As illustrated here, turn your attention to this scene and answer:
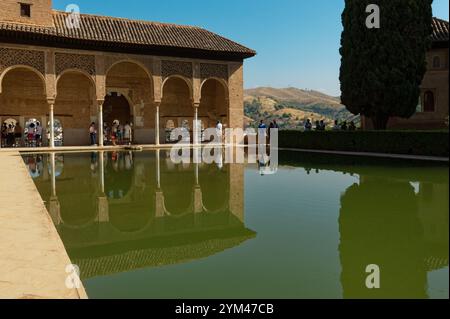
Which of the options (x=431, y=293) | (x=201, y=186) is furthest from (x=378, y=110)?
(x=431, y=293)

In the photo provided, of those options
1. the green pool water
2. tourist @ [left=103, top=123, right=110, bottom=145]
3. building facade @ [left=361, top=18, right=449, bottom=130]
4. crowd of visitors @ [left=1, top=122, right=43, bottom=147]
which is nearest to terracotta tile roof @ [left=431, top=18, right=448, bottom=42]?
building facade @ [left=361, top=18, right=449, bottom=130]

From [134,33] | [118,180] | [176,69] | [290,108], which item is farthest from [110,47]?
[290,108]

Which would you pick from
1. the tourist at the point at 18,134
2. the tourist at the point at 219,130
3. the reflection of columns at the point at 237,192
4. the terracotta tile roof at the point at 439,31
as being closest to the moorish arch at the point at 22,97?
the tourist at the point at 18,134

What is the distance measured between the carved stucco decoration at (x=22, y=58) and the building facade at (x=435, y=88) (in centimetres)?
1792

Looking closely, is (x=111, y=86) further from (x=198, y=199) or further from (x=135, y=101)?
(x=198, y=199)

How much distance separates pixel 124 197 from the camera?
7930 mm

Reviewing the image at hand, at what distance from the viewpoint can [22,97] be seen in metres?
24.1

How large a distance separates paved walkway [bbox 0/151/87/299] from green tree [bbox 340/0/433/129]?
15609 mm

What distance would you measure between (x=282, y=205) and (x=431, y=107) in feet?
65.1

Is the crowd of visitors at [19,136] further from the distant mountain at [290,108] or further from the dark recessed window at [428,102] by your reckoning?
the distant mountain at [290,108]

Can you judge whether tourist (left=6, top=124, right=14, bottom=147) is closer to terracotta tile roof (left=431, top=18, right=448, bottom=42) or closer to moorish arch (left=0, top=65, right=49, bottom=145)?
moorish arch (left=0, top=65, right=49, bottom=145)

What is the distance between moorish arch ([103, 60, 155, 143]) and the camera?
88.5ft

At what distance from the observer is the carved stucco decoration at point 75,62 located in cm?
2228

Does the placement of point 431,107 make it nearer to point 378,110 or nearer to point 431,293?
point 378,110
